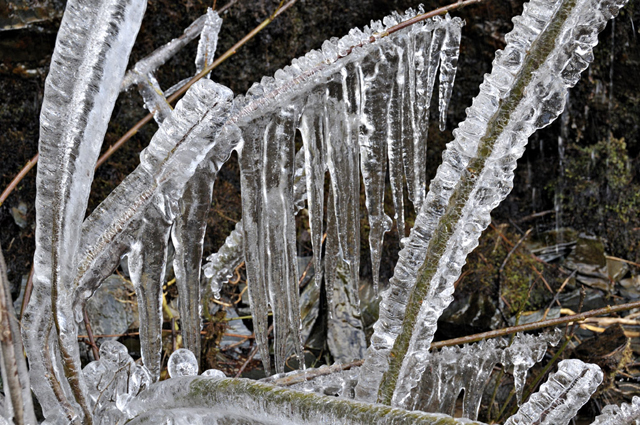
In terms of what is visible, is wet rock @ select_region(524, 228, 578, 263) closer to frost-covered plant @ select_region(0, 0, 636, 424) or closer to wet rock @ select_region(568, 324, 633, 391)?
wet rock @ select_region(568, 324, 633, 391)

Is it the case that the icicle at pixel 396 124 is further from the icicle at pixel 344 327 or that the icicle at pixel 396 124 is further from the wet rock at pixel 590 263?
the wet rock at pixel 590 263

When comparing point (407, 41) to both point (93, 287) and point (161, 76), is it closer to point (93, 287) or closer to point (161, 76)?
point (93, 287)

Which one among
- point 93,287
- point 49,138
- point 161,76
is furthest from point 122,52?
point 161,76

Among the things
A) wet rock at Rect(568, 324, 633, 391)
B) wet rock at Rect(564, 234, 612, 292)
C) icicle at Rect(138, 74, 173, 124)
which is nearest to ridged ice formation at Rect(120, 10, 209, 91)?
icicle at Rect(138, 74, 173, 124)

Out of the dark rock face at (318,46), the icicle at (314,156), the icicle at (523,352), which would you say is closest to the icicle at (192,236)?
the icicle at (314,156)

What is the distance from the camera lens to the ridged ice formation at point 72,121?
370 millimetres

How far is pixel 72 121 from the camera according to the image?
1.26 ft

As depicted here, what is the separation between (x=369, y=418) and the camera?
33cm

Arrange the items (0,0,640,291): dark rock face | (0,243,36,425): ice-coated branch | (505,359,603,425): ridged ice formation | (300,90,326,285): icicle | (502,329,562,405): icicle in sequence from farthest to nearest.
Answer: (0,0,640,291): dark rock face < (502,329,562,405): icicle < (300,90,326,285): icicle < (505,359,603,425): ridged ice formation < (0,243,36,425): ice-coated branch

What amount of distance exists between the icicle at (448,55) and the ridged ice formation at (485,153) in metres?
0.24

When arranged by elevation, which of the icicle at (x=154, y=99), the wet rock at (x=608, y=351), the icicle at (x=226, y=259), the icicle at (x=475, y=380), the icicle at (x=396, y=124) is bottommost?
the wet rock at (x=608, y=351)

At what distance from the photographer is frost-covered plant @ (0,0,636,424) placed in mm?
386

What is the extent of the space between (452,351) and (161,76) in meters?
1.59

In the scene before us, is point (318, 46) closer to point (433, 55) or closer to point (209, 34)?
point (209, 34)
